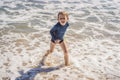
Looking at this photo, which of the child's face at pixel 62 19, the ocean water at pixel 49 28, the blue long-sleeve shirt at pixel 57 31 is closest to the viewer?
the child's face at pixel 62 19

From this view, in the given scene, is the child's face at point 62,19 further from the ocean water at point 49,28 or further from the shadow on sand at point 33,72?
the ocean water at point 49,28

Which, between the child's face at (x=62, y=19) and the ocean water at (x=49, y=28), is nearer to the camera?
the child's face at (x=62, y=19)

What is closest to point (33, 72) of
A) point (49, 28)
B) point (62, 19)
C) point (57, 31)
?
point (57, 31)

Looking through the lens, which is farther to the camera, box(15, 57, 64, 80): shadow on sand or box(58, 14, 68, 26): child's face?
box(15, 57, 64, 80): shadow on sand

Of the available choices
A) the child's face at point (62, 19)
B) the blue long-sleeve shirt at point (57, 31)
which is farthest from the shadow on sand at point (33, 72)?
the child's face at point (62, 19)

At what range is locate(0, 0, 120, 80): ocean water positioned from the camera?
258 inches

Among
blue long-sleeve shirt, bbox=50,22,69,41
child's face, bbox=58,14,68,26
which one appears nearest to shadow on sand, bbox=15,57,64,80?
blue long-sleeve shirt, bbox=50,22,69,41

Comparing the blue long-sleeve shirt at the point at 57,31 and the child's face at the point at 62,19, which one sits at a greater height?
the child's face at the point at 62,19

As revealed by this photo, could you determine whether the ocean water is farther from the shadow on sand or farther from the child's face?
the child's face

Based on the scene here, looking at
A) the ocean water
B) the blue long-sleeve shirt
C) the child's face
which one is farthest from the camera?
the ocean water

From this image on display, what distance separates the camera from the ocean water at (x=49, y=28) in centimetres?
655

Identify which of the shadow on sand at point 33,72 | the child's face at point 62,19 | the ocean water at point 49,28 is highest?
the child's face at point 62,19

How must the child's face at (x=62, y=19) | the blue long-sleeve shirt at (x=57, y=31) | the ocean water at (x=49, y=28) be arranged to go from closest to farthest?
the child's face at (x=62, y=19) < the blue long-sleeve shirt at (x=57, y=31) < the ocean water at (x=49, y=28)

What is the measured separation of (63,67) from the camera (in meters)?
6.03
